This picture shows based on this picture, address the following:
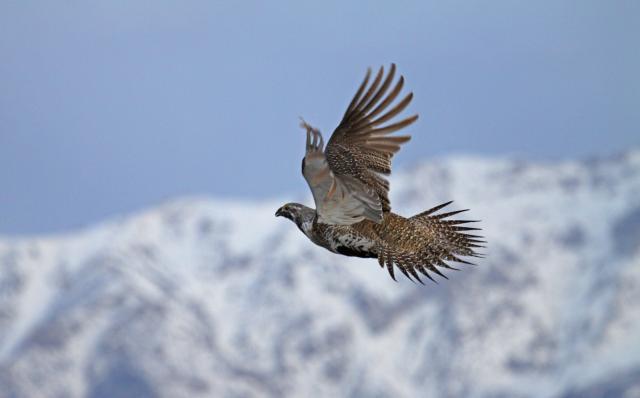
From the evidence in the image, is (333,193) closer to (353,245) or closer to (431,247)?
(353,245)

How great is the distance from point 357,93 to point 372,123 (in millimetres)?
784

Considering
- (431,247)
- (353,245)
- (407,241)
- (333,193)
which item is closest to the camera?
(333,193)

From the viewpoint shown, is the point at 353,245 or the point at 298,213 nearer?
the point at 353,245

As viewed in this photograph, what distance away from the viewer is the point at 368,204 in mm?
17750

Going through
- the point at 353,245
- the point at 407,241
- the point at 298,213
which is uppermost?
the point at 298,213

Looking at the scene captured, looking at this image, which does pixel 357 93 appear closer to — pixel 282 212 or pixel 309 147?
pixel 309 147

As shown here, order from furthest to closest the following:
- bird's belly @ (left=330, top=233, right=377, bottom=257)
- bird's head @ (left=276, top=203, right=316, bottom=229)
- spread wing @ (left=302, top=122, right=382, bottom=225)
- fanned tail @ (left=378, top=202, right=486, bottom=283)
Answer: bird's head @ (left=276, top=203, right=316, bottom=229) < fanned tail @ (left=378, top=202, right=486, bottom=283) < bird's belly @ (left=330, top=233, right=377, bottom=257) < spread wing @ (left=302, top=122, right=382, bottom=225)

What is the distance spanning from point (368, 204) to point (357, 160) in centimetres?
127

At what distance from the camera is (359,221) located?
60.3 feet

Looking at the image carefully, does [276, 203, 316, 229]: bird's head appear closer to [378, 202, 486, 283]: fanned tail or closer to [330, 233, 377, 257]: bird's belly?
[330, 233, 377, 257]: bird's belly

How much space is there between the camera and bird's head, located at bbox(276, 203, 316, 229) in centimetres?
1877

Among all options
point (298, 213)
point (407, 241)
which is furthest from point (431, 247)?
point (298, 213)

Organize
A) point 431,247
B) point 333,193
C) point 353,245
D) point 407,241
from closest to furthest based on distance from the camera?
1. point 333,193
2. point 353,245
3. point 407,241
4. point 431,247

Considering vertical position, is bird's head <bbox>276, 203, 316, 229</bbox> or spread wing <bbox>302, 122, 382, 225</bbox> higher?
bird's head <bbox>276, 203, 316, 229</bbox>
